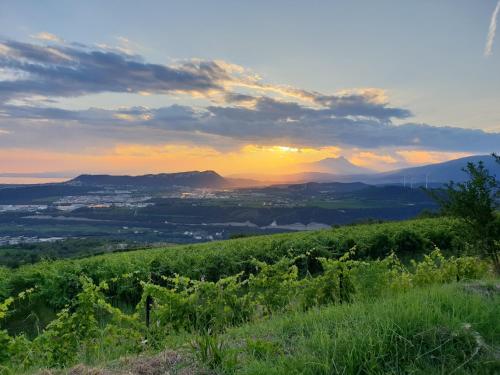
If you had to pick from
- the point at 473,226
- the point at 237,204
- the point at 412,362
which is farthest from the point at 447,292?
the point at 237,204

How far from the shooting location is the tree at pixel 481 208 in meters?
9.84

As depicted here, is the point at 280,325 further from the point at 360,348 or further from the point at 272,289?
the point at 272,289

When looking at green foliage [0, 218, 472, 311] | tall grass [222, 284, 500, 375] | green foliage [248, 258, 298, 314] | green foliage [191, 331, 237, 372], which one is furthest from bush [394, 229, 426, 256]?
green foliage [191, 331, 237, 372]

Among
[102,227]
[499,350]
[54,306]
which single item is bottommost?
[102,227]

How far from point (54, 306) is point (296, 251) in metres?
9.24

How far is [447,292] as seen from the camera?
5016 millimetres

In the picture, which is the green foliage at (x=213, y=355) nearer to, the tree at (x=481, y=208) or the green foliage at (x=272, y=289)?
the green foliage at (x=272, y=289)

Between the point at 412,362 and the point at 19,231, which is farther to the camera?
the point at 19,231

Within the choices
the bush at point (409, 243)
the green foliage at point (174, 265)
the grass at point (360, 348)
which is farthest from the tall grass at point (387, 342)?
the bush at point (409, 243)

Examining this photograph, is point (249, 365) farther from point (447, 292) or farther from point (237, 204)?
point (237, 204)

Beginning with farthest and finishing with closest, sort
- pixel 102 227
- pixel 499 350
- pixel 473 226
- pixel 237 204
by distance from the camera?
pixel 237 204 < pixel 102 227 < pixel 473 226 < pixel 499 350

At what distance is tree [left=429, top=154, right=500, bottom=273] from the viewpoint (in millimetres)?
9836

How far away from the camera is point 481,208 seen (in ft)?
32.2

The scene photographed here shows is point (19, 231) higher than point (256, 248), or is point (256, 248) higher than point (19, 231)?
point (256, 248)
